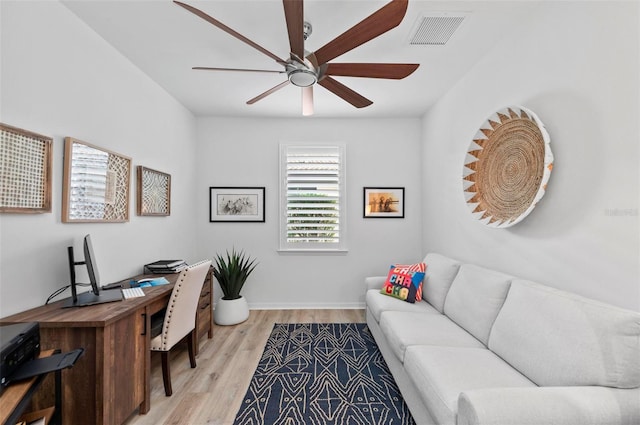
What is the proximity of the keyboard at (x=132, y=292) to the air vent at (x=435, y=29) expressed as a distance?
9.04 feet

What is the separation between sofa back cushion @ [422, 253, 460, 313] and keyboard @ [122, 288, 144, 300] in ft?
7.98

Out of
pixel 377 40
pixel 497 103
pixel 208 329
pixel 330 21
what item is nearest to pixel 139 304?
pixel 208 329

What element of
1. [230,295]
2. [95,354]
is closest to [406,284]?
[230,295]

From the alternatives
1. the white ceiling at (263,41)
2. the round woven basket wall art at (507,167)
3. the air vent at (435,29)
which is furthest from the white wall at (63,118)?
the round woven basket wall art at (507,167)

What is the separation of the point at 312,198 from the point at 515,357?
113 inches

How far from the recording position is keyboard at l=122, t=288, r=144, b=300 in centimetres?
197

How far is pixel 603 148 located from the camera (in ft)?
4.96

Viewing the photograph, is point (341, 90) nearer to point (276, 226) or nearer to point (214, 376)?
point (276, 226)

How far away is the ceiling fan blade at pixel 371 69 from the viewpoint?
1.90 m

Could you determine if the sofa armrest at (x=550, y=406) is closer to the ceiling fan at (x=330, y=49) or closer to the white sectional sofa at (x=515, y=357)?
the white sectional sofa at (x=515, y=357)

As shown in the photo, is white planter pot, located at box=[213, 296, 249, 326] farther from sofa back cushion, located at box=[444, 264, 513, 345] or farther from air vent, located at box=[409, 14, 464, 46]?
air vent, located at box=[409, 14, 464, 46]

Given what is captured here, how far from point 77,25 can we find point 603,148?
11.1ft

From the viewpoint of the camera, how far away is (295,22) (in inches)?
→ 59.9

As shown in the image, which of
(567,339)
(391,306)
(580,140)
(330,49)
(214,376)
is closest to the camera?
(567,339)
